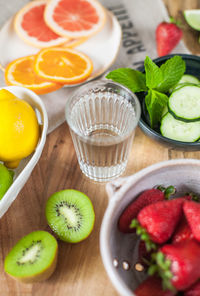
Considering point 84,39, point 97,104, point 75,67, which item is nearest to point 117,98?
point 97,104

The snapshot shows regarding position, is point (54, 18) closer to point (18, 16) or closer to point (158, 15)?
point (18, 16)

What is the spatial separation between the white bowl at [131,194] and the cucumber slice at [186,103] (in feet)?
0.69

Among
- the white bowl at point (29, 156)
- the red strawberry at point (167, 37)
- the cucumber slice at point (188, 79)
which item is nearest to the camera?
the white bowl at point (29, 156)

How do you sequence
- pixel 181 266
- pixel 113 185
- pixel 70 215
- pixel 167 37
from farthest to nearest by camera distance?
pixel 167 37, pixel 70 215, pixel 113 185, pixel 181 266

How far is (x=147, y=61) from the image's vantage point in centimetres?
95

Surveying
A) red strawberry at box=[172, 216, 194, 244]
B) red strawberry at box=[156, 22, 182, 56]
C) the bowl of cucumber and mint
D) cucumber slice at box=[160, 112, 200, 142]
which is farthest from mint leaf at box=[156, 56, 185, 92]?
red strawberry at box=[172, 216, 194, 244]

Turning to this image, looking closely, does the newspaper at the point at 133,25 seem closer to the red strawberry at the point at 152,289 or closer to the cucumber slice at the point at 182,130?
the cucumber slice at the point at 182,130

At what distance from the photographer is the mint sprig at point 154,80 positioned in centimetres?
96

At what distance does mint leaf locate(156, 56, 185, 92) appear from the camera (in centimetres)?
100

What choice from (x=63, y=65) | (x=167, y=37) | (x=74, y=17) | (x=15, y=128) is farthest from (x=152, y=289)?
(x=74, y=17)

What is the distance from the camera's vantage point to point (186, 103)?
96cm

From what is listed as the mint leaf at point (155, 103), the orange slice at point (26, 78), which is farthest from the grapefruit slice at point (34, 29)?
the mint leaf at point (155, 103)

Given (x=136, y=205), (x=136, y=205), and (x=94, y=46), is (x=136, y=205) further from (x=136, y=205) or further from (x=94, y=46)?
(x=94, y=46)

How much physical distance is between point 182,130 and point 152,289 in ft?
1.47
